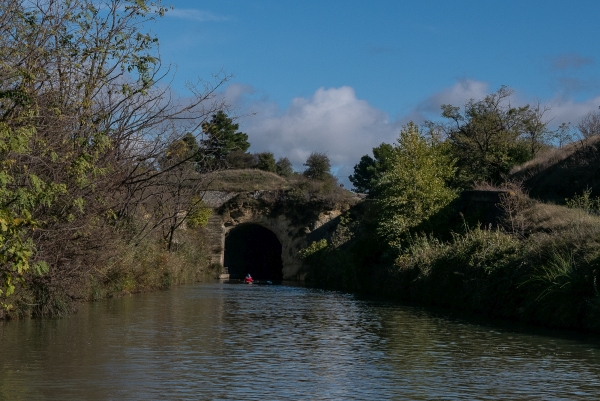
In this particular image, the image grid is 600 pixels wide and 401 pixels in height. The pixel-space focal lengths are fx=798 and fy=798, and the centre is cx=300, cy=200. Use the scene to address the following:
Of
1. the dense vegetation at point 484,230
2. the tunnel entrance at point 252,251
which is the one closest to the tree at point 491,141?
the dense vegetation at point 484,230

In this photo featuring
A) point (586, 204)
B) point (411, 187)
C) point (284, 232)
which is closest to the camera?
point (586, 204)

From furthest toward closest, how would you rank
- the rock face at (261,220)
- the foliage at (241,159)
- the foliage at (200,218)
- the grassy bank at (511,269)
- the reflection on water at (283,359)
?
the foliage at (241,159)
the rock face at (261,220)
the foliage at (200,218)
the grassy bank at (511,269)
the reflection on water at (283,359)

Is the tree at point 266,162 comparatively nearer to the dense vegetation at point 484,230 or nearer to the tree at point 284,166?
the tree at point 284,166

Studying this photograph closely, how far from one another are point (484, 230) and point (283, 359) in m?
17.2

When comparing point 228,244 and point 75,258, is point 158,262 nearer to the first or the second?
point 75,258

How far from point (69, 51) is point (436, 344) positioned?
965cm

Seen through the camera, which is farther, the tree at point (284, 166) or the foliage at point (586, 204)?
the tree at point (284, 166)

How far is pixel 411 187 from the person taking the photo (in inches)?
1583

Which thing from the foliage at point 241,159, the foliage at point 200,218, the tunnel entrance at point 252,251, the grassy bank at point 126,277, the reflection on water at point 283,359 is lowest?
the reflection on water at point 283,359

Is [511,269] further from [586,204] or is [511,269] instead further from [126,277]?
[126,277]

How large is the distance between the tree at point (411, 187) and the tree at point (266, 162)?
3739 centimetres

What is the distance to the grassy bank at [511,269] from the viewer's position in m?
20.5

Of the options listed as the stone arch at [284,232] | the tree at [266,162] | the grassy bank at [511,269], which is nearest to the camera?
the grassy bank at [511,269]

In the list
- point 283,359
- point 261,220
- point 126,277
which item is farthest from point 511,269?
point 261,220
